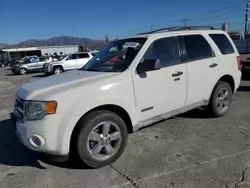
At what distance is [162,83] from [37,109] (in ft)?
6.41

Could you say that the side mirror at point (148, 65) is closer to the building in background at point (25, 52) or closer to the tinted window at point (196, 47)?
the tinted window at point (196, 47)

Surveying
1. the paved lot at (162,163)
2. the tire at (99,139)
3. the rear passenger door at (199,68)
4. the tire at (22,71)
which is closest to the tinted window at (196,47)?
the rear passenger door at (199,68)

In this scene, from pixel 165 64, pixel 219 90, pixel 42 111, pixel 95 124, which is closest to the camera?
pixel 42 111

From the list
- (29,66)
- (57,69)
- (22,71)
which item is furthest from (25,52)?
(57,69)

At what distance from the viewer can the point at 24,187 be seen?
3047mm

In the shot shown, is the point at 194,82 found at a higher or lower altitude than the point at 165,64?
lower

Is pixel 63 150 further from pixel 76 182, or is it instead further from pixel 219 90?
pixel 219 90

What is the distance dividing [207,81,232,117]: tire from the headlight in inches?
131

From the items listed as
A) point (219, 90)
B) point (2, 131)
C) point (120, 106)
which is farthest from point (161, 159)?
point (2, 131)

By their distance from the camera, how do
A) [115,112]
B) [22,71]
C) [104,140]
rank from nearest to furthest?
[104,140] → [115,112] → [22,71]

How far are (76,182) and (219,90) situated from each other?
3.40m

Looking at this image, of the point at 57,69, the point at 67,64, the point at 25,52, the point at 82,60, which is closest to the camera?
the point at 57,69

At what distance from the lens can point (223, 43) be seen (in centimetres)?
508

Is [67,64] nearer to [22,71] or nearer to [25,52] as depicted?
[22,71]
